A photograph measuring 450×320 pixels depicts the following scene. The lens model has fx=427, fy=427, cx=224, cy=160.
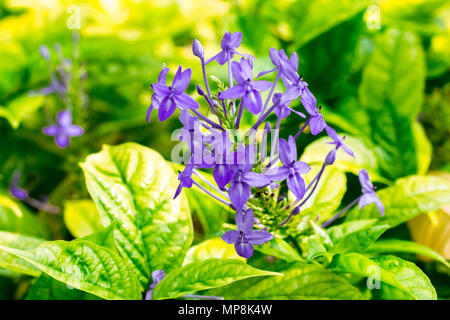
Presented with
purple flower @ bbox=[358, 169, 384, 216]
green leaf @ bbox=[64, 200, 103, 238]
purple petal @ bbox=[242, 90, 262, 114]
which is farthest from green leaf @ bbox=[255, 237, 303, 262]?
green leaf @ bbox=[64, 200, 103, 238]

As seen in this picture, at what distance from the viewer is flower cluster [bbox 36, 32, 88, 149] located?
916 millimetres

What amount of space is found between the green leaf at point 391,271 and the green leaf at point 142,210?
0.24 m

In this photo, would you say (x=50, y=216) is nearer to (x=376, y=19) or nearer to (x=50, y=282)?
(x=50, y=282)

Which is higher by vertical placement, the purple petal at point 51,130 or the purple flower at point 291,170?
the purple petal at point 51,130

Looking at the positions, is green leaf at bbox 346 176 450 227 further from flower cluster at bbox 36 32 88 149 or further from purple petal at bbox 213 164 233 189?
flower cluster at bbox 36 32 88 149

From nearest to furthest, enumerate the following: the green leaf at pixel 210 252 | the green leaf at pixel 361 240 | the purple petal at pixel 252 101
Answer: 1. the purple petal at pixel 252 101
2. the green leaf at pixel 361 240
3. the green leaf at pixel 210 252

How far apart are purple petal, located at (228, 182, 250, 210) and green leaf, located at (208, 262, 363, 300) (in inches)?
7.9

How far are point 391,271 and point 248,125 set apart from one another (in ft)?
1.32

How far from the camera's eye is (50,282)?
2.10ft

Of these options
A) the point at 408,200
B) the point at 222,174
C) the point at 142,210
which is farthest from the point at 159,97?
the point at 408,200

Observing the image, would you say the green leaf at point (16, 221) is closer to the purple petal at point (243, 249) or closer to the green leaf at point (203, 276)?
the green leaf at point (203, 276)

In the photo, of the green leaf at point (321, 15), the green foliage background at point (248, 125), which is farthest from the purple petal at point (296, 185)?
the green leaf at point (321, 15)

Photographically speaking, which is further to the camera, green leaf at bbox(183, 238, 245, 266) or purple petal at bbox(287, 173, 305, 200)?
green leaf at bbox(183, 238, 245, 266)

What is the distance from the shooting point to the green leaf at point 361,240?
563 millimetres
